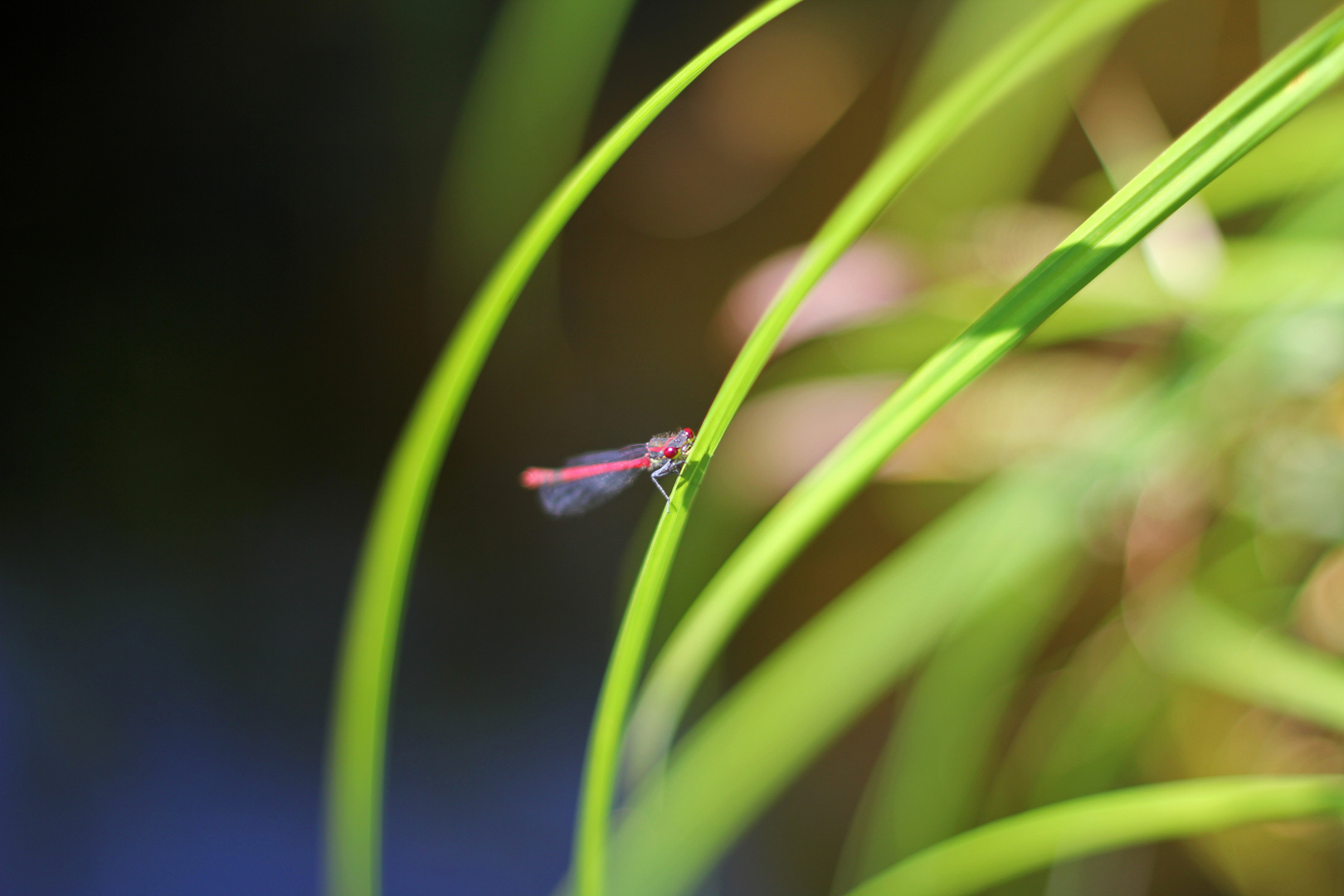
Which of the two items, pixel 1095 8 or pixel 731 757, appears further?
pixel 731 757

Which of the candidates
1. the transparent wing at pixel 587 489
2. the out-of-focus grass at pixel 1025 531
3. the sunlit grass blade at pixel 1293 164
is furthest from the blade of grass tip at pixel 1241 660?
the transparent wing at pixel 587 489

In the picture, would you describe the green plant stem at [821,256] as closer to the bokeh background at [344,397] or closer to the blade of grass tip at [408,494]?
the blade of grass tip at [408,494]

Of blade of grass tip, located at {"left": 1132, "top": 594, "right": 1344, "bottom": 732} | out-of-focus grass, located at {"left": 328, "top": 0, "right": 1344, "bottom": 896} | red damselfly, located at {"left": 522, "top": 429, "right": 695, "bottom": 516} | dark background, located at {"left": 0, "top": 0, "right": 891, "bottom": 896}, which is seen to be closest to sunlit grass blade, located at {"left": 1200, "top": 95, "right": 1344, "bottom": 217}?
out-of-focus grass, located at {"left": 328, "top": 0, "right": 1344, "bottom": 896}

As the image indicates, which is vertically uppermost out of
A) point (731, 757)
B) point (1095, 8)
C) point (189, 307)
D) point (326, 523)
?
point (189, 307)

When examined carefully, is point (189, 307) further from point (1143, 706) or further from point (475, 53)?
point (1143, 706)

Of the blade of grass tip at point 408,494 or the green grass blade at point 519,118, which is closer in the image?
the blade of grass tip at point 408,494

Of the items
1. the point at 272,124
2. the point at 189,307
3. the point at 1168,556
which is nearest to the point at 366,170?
the point at 272,124

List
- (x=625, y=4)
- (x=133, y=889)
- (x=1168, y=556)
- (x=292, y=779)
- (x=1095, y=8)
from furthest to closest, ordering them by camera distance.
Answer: (x=292, y=779) → (x=133, y=889) → (x=1168, y=556) → (x=625, y=4) → (x=1095, y=8)
